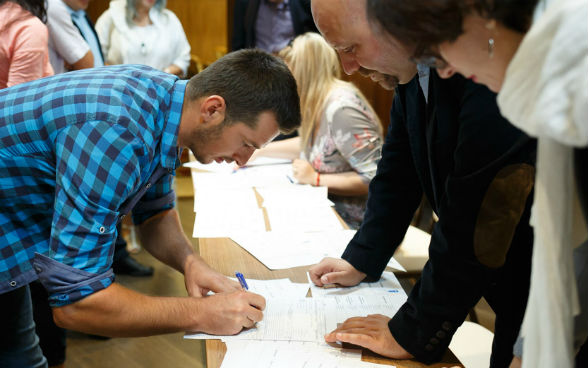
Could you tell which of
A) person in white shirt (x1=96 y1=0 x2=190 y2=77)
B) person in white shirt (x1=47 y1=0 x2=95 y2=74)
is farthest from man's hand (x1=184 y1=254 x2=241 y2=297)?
person in white shirt (x1=96 y1=0 x2=190 y2=77)

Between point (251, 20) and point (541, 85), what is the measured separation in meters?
3.31

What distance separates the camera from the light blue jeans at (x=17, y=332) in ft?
4.72

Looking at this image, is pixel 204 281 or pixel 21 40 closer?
pixel 204 281

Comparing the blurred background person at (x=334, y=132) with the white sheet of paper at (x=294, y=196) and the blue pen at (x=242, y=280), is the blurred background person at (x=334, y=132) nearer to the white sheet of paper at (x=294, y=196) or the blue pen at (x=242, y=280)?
the white sheet of paper at (x=294, y=196)

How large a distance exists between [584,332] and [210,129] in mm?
888

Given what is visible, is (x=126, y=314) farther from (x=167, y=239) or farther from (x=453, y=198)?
(x=453, y=198)

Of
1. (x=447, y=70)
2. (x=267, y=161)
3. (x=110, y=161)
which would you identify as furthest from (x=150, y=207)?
(x=267, y=161)

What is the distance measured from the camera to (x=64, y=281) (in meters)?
1.04

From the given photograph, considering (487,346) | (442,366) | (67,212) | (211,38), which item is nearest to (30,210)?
(67,212)

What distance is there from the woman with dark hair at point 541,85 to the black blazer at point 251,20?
2921mm

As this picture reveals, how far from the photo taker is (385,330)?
1.08m

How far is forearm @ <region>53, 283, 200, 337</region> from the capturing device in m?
1.07

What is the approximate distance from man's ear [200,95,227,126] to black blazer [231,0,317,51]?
2330 mm

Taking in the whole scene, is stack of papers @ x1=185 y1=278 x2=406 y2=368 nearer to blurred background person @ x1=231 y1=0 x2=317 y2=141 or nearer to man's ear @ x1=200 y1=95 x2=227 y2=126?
man's ear @ x1=200 y1=95 x2=227 y2=126
